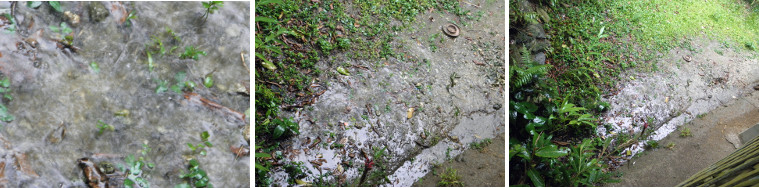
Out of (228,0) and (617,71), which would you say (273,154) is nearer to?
(228,0)

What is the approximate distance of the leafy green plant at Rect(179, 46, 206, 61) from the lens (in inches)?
69.6

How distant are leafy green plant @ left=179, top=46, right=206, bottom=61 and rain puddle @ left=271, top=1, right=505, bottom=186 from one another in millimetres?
550

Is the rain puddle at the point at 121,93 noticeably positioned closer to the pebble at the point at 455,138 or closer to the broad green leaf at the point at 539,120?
the pebble at the point at 455,138

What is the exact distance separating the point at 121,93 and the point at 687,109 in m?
3.66

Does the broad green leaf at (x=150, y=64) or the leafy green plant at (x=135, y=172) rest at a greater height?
the broad green leaf at (x=150, y=64)

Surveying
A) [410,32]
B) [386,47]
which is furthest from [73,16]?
[410,32]

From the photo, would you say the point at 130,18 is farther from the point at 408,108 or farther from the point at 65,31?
the point at 408,108

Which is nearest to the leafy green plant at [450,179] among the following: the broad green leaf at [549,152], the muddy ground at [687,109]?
the broad green leaf at [549,152]

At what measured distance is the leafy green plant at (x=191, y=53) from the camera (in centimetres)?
177

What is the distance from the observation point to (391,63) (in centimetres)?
196

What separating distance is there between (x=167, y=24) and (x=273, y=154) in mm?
828

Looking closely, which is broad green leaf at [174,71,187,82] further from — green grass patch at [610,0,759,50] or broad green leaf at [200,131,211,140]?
green grass patch at [610,0,759,50]

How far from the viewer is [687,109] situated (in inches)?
108

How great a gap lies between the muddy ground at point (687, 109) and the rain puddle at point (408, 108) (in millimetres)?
949
